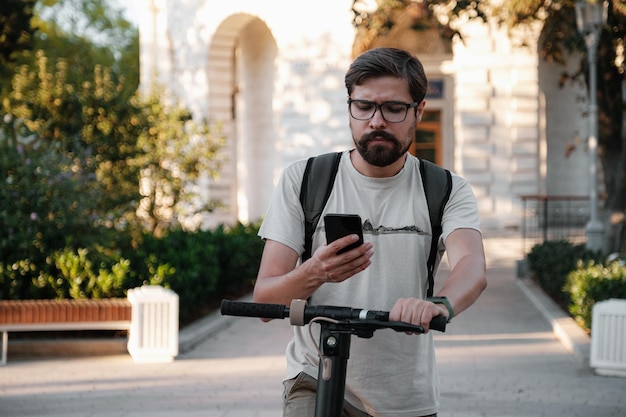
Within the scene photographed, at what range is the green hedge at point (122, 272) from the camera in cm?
1159

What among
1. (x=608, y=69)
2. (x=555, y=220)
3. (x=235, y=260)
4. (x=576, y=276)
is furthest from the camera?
(x=555, y=220)

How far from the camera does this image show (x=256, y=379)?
9633mm

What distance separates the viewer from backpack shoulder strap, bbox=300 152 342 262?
139 inches

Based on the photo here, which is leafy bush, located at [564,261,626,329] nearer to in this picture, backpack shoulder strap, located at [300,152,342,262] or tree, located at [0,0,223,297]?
tree, located at [0,0,223,297]

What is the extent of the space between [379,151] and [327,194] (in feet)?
0.87

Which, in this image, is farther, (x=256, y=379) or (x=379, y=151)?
(x=256, y=379)

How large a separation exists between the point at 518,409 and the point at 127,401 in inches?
117

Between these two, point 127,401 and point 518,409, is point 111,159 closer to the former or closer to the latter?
point 127,401

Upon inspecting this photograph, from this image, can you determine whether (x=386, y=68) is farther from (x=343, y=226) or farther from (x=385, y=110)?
(x=343, y=226)

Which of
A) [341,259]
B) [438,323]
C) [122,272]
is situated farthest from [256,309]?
[122,272]

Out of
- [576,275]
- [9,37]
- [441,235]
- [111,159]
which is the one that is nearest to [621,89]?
[576,275]

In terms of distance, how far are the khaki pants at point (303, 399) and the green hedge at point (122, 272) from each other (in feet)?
27.0

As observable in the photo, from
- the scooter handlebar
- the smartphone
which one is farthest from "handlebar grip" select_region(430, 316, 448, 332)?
the smartphone

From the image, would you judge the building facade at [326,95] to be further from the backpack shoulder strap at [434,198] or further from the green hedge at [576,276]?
the backpack shoulder strap at [434,198]
